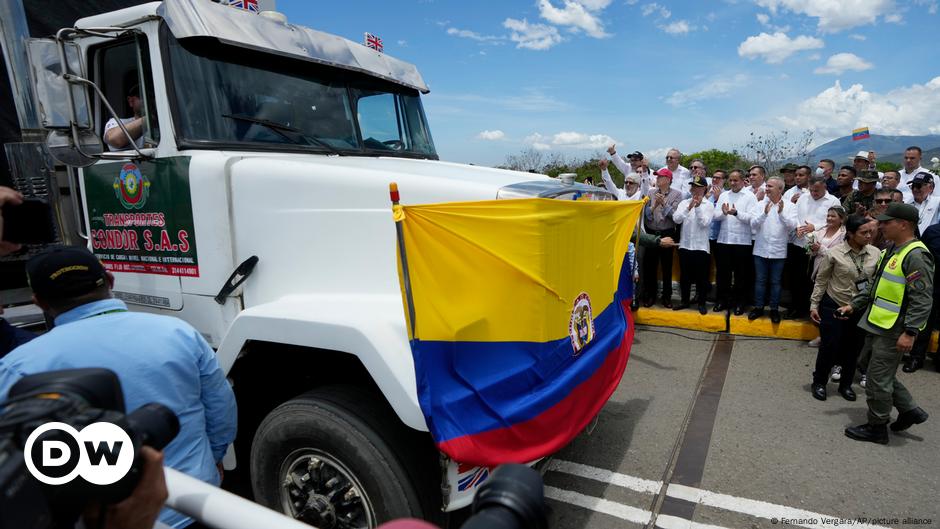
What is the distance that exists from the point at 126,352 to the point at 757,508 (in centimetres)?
342

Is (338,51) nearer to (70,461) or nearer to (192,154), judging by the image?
(192,154)

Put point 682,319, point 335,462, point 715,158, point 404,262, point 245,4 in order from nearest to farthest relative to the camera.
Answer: point 404,262 → point 335,462 → point 245,4 → point 682,319 → point 715,158

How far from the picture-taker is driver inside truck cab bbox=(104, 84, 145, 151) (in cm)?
315

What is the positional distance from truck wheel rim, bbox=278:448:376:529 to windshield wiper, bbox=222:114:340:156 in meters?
1.79

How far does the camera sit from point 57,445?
848 mm

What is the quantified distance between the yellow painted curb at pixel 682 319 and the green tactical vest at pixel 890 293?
2.63m

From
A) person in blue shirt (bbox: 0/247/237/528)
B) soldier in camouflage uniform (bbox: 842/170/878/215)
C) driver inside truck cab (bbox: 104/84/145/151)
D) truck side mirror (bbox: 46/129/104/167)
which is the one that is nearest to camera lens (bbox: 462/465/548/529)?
person in blue shirt (bbox: 0/247/237/528)

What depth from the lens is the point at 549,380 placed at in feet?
7.91

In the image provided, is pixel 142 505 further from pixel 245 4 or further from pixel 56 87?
pixel 245 4

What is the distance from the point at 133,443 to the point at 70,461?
0.13 metres

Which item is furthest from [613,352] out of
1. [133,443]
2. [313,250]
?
[133,443]

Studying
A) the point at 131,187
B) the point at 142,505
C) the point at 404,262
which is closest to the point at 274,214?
the point at 404,262

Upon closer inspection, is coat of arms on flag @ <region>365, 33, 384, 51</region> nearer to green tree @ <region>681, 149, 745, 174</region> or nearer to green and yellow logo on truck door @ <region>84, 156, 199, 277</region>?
green and yellow logo on truck door @ <region>84, 156, 199, 277</region>

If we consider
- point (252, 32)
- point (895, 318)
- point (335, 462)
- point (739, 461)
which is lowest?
point (739, 461)
